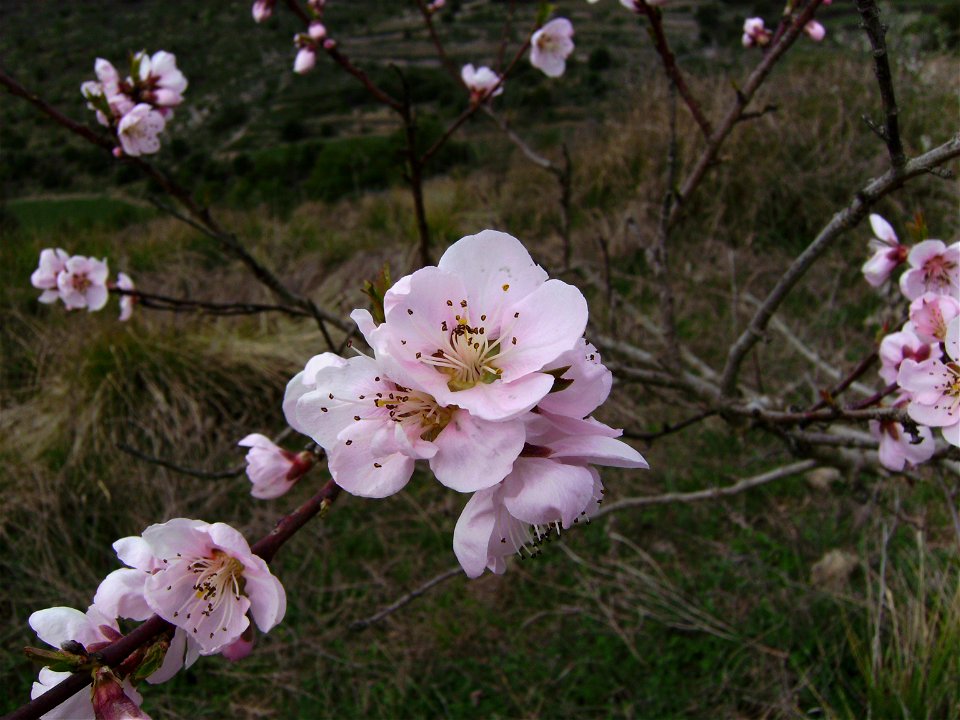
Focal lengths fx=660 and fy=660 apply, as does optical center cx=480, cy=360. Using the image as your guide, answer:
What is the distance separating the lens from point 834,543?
6.63 feet

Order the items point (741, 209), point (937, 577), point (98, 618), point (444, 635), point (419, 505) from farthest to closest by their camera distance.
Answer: point (741, 209), point (419, 505), point (444, 635), point (937, 577), point (98, 618)

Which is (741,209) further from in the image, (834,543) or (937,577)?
(937,577)

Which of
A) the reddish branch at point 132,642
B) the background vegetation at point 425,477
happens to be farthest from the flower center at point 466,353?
the background vegetation at point 425,477

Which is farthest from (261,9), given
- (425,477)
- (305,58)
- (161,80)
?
(425,477)

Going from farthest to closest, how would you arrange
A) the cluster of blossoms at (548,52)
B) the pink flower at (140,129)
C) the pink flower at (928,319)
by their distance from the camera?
the cluster of blossoms at (548,52)
the pink flower at (140,129)
the pink flower at (928,319)

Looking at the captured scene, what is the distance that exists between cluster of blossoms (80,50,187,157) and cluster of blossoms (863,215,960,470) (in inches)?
52.0

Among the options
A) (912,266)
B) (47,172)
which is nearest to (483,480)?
(912,266)

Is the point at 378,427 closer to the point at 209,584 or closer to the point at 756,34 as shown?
the point at 209,584

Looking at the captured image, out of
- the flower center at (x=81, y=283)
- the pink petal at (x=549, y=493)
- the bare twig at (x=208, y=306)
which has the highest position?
the pink petal at (x=549, y=493)

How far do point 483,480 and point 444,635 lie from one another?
64.6 inches

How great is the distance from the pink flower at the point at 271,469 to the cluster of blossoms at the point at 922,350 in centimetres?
66

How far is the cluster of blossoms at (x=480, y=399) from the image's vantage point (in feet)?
1.42

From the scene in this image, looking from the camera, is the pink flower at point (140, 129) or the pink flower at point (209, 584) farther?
the pink flower at point (140, 129)

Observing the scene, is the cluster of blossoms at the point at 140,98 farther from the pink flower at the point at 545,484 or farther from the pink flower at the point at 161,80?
the pink flower at the point at 545,484
